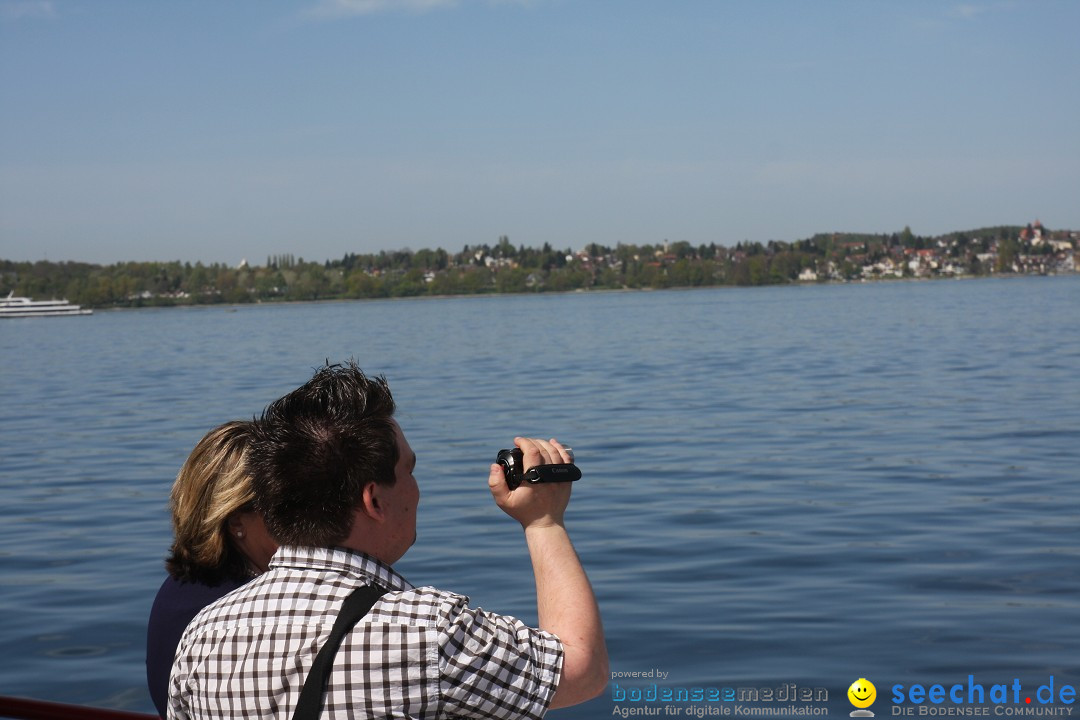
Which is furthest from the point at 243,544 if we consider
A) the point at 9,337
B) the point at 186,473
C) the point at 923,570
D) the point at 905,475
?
the point at 9,337

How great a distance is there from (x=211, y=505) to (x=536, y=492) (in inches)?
31.8

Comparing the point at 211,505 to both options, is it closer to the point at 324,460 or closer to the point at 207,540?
the point at 207,540

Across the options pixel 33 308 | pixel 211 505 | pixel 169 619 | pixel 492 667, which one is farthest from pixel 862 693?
pixel 33 308

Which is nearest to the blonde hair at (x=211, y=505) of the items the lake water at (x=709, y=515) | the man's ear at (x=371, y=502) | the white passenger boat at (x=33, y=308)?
A: the man's ear at (x=371, y=502)

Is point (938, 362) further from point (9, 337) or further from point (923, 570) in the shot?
point (9, 337)

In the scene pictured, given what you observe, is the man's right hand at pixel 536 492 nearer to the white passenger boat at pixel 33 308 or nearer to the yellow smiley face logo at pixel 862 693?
the yellow smiley face logo at pixel 862 693


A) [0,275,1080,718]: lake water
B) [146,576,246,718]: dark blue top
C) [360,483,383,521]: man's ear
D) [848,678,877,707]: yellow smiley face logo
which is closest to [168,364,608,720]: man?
[360,483,383,521]: man's ear

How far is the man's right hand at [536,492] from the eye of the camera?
1.98m

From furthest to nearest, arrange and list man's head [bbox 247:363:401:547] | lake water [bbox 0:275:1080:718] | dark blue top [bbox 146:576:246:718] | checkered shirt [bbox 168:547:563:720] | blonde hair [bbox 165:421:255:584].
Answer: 1. lake water [bbox 0:275:1080:718]
2. dark blue top [bbox 146:576:246:718]
3. blonde hair [bbox 165:421:255:584]
4. man's head [bbox 247:363:401:547]
5. checkered shirt [bbox 168:547:563:720]

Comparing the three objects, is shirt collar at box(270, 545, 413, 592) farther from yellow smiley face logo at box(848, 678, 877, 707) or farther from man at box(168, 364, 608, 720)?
yellow smiley face logo at box(848, 678, 877, 707)

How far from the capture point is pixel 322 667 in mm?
1777

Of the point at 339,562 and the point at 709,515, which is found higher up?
the point at 339,562

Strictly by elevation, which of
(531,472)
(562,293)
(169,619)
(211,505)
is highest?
(531,472)

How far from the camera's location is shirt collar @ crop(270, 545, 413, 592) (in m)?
1.89
